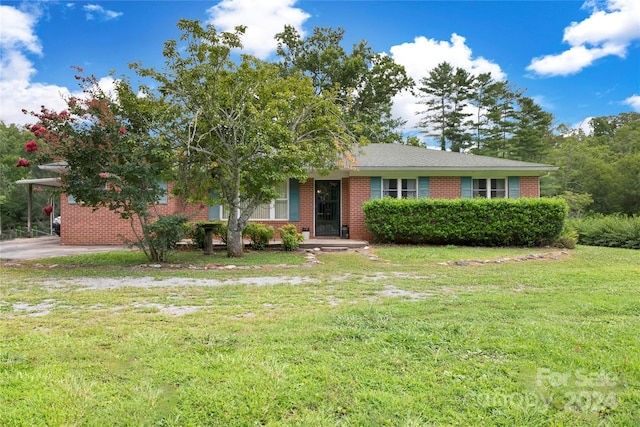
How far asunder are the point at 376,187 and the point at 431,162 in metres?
2.31

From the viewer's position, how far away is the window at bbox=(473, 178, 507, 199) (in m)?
14.1

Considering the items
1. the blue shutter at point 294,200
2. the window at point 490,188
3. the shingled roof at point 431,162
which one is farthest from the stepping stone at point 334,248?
the window at point 490,188

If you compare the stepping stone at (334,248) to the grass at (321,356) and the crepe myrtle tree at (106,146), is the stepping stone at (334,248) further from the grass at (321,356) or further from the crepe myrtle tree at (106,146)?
the grass at (321,356)

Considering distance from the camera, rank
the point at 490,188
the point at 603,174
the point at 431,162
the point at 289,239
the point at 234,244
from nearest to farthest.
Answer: the point at 234,244, the point at 289,239, the point at 431,162, the point at 490,188, the point at 603,174

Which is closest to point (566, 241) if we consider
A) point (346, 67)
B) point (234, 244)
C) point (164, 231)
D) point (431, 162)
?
point (431, 162)

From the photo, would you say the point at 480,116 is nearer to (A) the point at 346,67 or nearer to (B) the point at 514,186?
(A) the point at 346,67

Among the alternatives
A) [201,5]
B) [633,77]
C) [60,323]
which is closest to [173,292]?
[60,323]

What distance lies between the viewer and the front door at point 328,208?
1443 centimetres

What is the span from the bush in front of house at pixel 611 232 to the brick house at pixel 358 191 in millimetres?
2620

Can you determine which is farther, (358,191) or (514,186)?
(514,186)

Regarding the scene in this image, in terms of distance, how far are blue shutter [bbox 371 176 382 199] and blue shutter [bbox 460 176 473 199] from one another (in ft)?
10.3

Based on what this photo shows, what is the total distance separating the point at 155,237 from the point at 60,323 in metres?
4.76

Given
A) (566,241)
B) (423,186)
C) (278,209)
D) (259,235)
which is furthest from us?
(278,209)

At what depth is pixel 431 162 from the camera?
45.4ft
